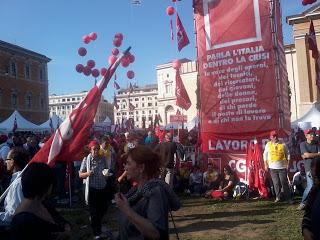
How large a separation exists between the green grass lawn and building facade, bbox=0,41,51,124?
160 ft

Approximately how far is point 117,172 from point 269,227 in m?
4.51

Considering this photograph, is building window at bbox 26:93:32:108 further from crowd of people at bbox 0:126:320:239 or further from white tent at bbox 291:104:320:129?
crowd of people at bbox 0:126:320:239

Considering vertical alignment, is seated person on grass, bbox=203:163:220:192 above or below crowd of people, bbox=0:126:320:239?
below

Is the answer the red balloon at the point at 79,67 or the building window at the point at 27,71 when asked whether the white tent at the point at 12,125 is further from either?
the building window at the point at 27,71

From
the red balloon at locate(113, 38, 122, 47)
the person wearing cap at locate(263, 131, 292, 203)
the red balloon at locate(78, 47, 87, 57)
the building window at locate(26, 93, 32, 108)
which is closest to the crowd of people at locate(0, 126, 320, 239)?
the person wearing cap at locate(263, 131, 292, 203)

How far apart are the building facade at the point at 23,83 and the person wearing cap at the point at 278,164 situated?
49602 mm

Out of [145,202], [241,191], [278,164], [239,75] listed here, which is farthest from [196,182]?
[145,202]

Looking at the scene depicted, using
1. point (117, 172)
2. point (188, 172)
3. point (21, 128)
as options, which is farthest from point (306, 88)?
point (117, 172)

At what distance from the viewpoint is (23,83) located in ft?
200

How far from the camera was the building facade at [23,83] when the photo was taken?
56875 millimetres

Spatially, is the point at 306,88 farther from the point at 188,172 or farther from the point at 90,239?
the point at 90,239

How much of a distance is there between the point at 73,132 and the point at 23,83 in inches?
2307

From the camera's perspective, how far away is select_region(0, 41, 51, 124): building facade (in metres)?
56.9

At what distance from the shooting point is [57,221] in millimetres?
3662
